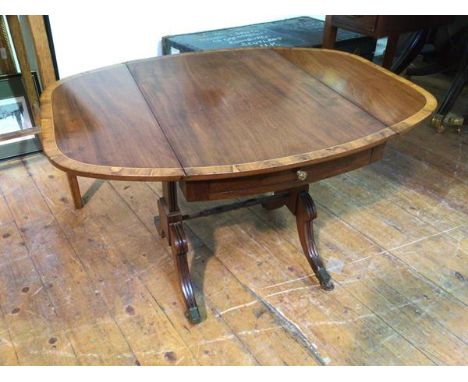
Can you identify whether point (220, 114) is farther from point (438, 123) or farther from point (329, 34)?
point (438, 123)

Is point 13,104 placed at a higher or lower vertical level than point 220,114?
lower

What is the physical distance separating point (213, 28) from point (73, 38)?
0.84 metres

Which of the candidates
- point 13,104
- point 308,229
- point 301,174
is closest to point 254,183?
point 301,174

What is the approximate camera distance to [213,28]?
8.53 ft

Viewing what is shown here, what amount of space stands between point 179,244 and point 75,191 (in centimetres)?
68

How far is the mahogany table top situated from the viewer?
3.40 ft

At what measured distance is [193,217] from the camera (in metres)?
1.50

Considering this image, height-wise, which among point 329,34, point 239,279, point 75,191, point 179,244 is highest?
point 329,34

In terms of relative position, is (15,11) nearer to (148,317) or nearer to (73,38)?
(73,38)


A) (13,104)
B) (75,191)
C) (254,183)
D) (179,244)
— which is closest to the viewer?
(254,183)

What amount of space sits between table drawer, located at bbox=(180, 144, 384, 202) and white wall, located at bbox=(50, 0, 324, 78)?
1.35m

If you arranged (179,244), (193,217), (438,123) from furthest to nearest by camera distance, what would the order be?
1. (438,123)
2. (193,217)
3. (179,244)

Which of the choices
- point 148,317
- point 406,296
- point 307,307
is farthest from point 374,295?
point 148,317

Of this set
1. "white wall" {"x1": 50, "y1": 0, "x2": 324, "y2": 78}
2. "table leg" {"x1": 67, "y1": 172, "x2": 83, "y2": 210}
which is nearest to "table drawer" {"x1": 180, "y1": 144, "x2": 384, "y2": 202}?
"table leg" {"x1": 67, "y1": 172, "x2": 83, "y2": 210}
